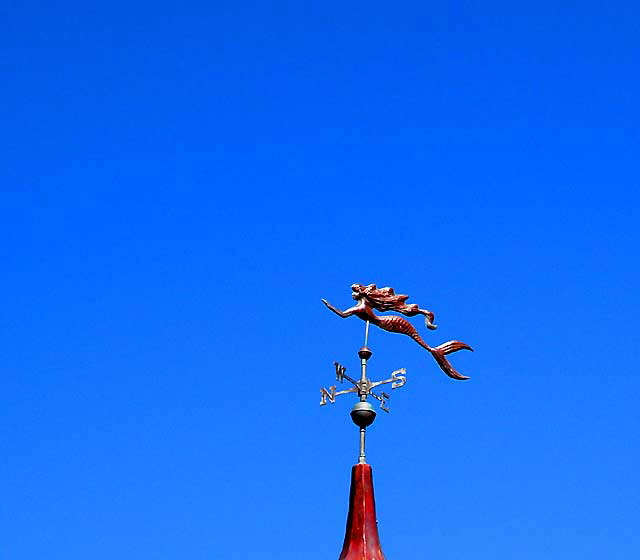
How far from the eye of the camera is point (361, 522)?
9.12 m

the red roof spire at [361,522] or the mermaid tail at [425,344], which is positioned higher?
the mermaid tail at [425,344]

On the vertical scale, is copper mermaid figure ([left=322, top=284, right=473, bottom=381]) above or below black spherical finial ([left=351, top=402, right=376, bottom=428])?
above

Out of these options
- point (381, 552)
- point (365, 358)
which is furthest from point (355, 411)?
point (381, 552)

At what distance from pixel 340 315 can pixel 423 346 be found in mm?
1261

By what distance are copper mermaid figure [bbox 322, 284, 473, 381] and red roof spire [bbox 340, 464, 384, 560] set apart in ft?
5.80

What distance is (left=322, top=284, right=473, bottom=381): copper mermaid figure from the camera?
10.2 m

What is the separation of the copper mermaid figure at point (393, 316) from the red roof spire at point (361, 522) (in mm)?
1767

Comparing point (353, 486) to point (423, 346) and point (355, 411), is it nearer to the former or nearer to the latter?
point (355, 411)

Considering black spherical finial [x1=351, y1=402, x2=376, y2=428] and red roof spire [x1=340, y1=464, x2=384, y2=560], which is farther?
black spherical finial [x1=351, y1=402, x2=376, y2=428]

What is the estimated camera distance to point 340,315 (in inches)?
396

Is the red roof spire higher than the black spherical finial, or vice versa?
the black spherical finial

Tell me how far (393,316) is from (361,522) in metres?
2.52

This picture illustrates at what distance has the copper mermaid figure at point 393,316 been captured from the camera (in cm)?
1016

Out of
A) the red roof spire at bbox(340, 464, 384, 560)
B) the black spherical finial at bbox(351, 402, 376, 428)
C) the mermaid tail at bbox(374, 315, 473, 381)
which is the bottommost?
the red roof spire at bbox(340, 464, 384, 560)
